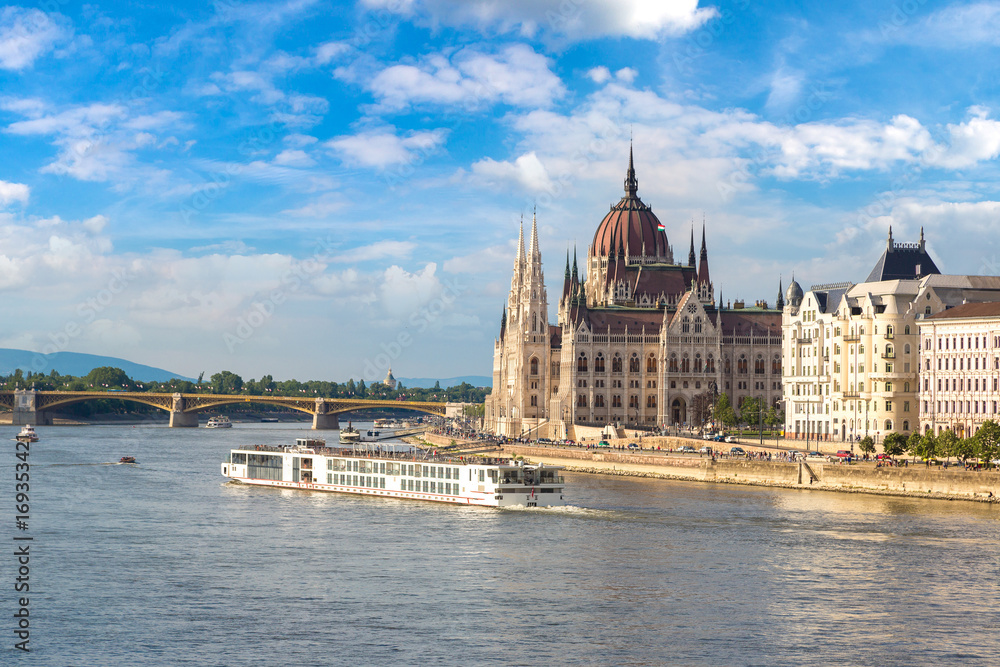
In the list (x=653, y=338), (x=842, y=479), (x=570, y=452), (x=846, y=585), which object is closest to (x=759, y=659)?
(x=846, y=585)

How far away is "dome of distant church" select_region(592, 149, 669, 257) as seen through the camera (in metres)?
194

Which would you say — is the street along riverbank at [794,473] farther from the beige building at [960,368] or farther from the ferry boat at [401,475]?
the ferry boat at [401,475]

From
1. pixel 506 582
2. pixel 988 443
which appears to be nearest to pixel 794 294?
pixel 988 443

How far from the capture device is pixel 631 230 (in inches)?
7692

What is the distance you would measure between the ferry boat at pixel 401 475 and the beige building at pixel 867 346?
38.8 metres

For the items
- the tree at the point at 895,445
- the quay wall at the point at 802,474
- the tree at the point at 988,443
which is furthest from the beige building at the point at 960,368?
the quay wall at the point at 802,474

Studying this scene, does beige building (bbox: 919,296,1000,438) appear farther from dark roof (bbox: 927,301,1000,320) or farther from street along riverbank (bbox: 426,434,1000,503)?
street along riverbank (bbox: 426,434,1000,503)

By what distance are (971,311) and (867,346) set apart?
11114 mm

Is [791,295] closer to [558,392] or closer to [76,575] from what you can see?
[558,392]

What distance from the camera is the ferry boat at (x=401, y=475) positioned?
7956cm

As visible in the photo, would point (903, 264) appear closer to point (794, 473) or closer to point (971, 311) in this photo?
point (971, 311)

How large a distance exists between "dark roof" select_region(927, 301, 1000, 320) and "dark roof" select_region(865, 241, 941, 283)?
1404cm

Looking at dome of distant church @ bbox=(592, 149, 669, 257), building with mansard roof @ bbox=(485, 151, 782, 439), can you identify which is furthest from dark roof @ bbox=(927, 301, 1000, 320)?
dome of distant church @ bbox=(592, 149, 669, 257)

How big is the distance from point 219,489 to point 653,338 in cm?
8795
